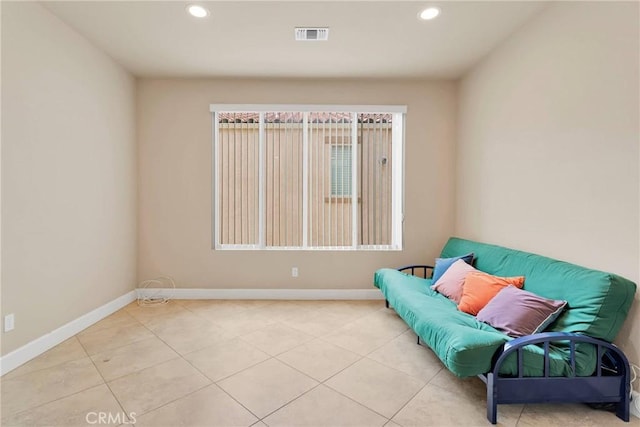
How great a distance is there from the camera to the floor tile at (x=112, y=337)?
2457mm

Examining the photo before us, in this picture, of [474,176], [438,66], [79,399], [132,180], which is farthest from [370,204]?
[79,399]

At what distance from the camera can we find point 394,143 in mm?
3803

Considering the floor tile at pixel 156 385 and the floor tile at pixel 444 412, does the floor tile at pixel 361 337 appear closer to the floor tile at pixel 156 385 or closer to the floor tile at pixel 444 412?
the floor tile at pixel 444 412

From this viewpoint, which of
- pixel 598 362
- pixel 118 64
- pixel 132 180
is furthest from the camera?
pixel 132 180

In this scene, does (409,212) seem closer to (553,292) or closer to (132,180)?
(553,292)

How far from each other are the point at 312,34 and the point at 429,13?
0.98 m

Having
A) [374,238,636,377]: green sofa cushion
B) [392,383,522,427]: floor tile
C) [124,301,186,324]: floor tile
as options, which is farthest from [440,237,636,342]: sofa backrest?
[124,301,186,324]: floor tile

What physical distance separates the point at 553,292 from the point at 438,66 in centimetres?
254

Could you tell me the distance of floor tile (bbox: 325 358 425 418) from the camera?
1.78 meters

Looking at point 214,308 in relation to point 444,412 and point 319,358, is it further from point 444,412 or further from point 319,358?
point 444,412

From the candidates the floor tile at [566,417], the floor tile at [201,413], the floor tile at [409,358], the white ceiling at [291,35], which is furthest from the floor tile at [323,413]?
the white ceiling at [291,35]

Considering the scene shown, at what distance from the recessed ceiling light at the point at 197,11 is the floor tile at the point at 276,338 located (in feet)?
9.02

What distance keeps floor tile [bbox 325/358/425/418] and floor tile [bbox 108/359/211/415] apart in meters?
0.93

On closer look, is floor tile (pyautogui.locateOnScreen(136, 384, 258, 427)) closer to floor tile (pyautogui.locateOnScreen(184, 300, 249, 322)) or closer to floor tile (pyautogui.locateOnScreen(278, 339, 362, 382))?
floor tile (pyautogui.locateOnScreen(278, 339, 362, 382))
